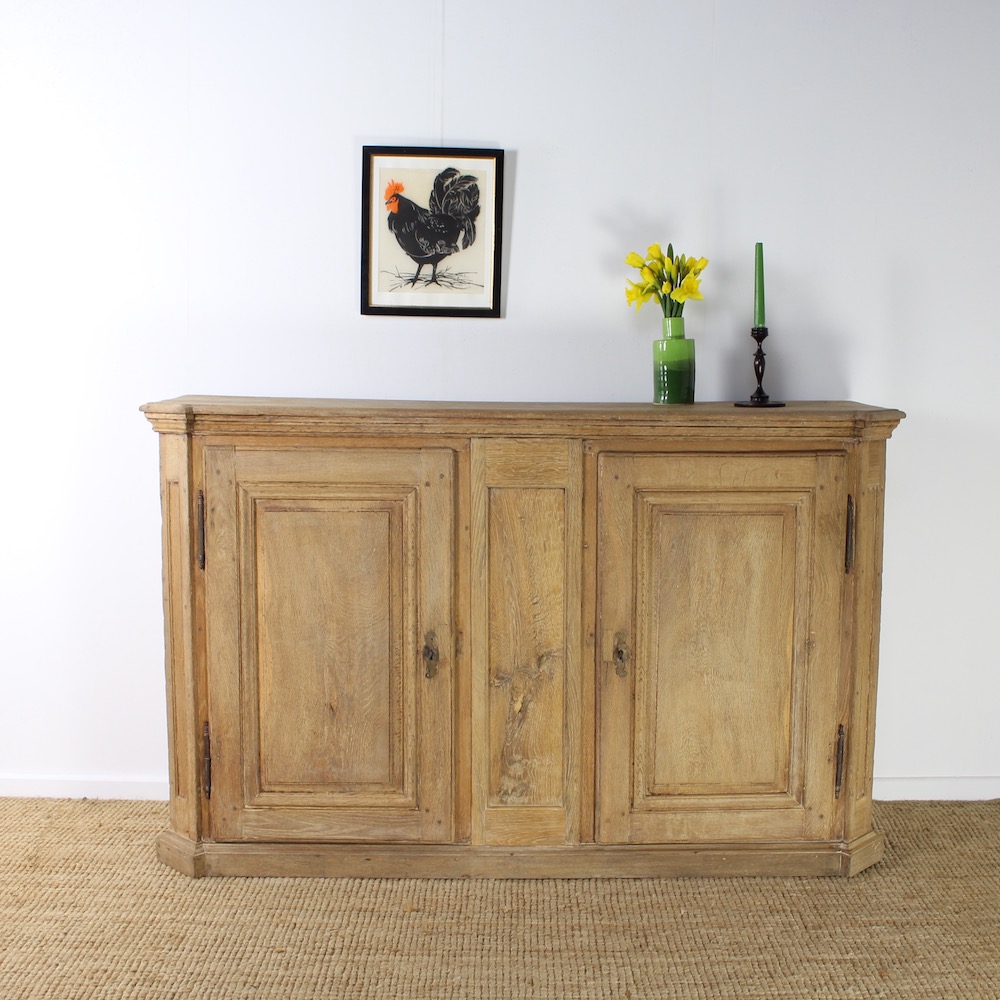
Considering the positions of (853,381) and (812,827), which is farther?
(853,381)

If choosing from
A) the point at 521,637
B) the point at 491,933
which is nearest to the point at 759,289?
the point at 521,637

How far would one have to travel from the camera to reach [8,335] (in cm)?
286

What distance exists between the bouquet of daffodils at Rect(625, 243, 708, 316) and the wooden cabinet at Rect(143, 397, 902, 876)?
1.16 feet

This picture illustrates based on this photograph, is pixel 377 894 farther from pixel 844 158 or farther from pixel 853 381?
pixel 844 158

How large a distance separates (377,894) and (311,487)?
0.94 metres

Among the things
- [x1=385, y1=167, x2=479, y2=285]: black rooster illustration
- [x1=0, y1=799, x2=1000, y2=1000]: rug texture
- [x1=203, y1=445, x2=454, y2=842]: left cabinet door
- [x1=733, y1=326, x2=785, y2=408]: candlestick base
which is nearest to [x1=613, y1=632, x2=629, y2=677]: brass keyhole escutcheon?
[x1=203, y1=445, x2=454, y2=842]: left cabinet door

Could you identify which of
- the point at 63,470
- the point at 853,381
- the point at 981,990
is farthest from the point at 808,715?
the point at 63,470

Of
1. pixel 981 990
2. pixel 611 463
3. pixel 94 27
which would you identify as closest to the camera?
pixel 981 990

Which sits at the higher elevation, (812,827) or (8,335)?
(8,335)

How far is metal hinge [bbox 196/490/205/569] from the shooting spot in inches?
96.5

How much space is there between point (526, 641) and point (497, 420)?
0.51 metres

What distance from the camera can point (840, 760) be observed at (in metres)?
2.53

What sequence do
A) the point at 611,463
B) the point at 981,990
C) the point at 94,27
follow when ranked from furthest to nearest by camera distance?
the point at 94,27 < the point at 611,463 < the point at 981,990

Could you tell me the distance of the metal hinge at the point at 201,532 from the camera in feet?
8.04
